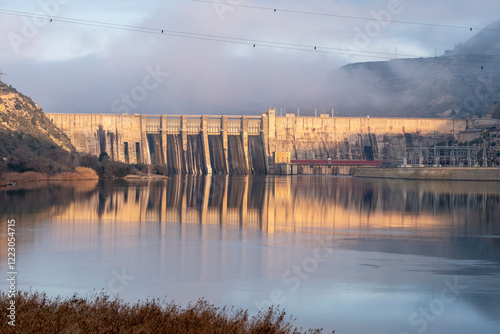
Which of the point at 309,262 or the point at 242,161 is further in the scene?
the point at 242,161

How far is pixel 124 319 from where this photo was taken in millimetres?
8797

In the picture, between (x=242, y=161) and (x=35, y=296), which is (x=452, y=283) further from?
(x=242, y=161)

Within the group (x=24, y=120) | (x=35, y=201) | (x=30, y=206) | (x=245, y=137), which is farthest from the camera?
(x=245, y=137)

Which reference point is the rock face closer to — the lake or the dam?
the dam

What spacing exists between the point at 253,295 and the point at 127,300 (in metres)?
2.19

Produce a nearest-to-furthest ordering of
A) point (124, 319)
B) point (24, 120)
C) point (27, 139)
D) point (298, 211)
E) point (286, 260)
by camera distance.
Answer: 1. point (124, 319)
2. point (286, 260)
3. point (298, 211)
4. point (27, 139)
5. point (24, 120)

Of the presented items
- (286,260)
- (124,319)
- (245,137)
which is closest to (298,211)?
(286,260)

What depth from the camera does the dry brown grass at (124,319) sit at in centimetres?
824

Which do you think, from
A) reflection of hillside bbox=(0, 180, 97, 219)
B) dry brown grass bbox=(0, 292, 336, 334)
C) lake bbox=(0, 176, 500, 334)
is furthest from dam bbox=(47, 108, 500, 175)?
dry brown grass bbox=(0, 292, 336, 334)

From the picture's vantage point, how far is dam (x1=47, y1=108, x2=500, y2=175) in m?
83.9

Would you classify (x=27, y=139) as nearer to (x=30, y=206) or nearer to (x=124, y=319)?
(x=30, y=206)

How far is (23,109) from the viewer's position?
65.2 metres

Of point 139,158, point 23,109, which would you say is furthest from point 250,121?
point 23,109

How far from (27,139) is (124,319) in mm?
52514
